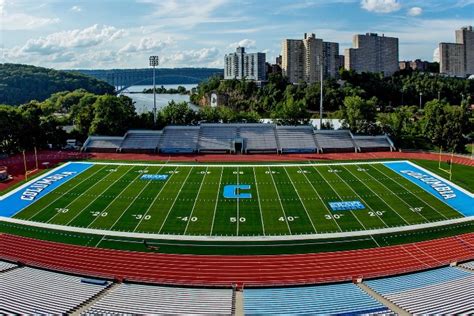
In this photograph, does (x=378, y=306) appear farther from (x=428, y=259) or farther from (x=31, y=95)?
(x=31, y=95)

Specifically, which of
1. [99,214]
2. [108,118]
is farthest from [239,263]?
[108,118]

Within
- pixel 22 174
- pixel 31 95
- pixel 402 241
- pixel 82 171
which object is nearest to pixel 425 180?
pixel 402 241

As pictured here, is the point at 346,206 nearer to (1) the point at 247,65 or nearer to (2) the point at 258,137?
(2) the point at 258,137

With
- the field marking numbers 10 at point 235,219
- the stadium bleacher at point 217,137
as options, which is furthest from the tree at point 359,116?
the field marking numbers 10 at point 235,219

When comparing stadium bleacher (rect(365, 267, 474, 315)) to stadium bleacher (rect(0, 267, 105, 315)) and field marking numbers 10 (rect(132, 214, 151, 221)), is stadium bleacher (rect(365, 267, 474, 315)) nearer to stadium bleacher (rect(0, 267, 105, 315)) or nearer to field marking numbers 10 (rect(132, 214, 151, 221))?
stadium bleacher (rect(0, 267, 105, 315))

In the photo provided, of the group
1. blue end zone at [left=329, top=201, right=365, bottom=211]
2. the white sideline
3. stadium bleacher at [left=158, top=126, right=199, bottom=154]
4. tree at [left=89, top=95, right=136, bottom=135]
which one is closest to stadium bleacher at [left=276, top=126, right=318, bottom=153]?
stadium bleacher at [left=158, top=126, right=199, bottom=154]

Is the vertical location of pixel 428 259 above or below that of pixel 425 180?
below
